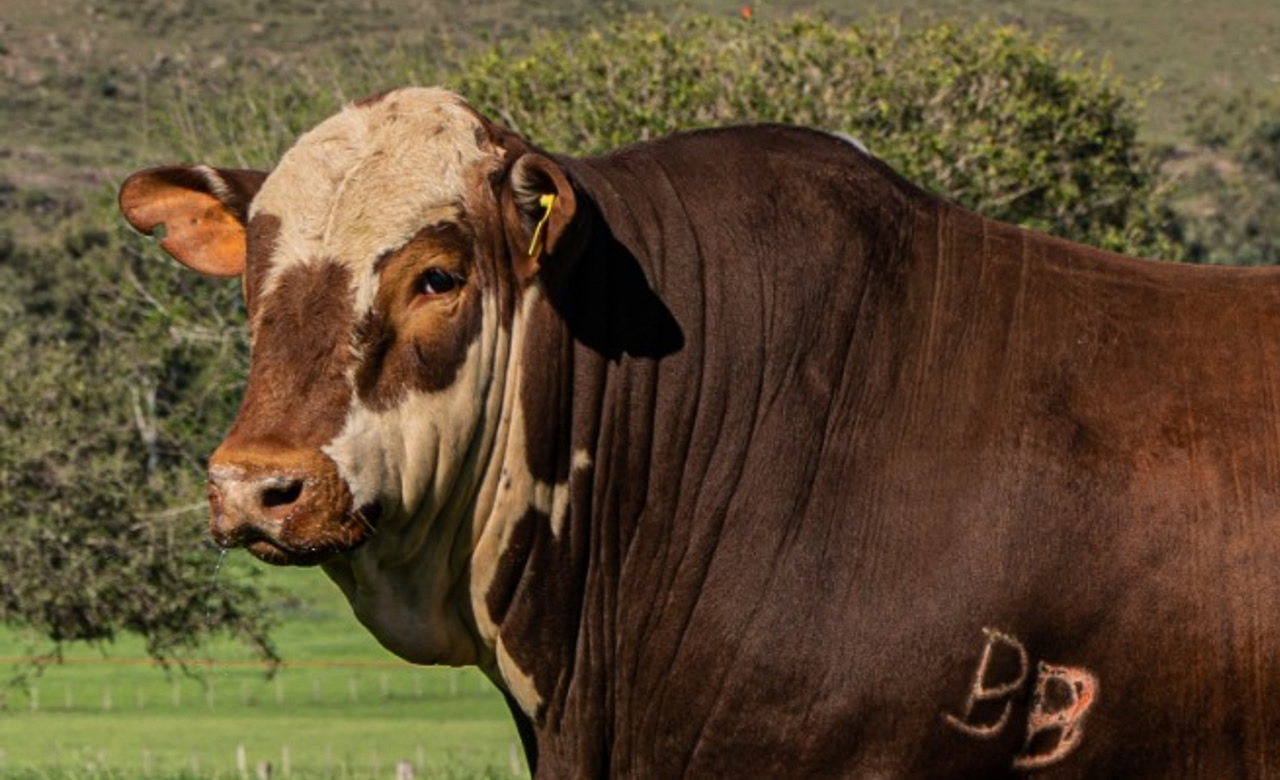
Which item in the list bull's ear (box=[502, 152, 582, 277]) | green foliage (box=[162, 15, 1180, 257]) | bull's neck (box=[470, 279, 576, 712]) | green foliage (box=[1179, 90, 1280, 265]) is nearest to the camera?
bull's ear (box=[502, 152, 582, 277])

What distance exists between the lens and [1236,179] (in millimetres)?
102062

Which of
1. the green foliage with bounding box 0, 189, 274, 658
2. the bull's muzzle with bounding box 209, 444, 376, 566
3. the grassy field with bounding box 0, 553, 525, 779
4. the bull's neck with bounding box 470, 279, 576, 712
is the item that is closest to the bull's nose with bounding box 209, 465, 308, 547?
the bull's muzzle with bounding box 209, 444, 376, 566

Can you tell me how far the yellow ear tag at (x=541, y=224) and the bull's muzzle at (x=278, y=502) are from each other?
644 millimetres

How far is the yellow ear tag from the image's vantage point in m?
5.25

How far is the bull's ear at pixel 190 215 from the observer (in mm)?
6059

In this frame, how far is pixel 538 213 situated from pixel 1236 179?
100115 millimetres

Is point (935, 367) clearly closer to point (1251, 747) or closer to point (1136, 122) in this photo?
point (1251, 747)

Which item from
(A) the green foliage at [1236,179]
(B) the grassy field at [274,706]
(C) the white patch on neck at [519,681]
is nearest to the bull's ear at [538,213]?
(C) the white patch on neck at [519,681]

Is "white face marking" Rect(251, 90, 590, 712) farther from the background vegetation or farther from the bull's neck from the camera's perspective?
the background vegetation

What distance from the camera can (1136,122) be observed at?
154ft

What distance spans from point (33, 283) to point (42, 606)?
54.3 meters

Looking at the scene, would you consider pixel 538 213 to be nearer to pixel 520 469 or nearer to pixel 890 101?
pixel 520 469

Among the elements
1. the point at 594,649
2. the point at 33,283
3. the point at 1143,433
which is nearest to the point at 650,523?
the point at 594,649

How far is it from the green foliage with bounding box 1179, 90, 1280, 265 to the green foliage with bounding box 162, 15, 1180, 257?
42296mm
